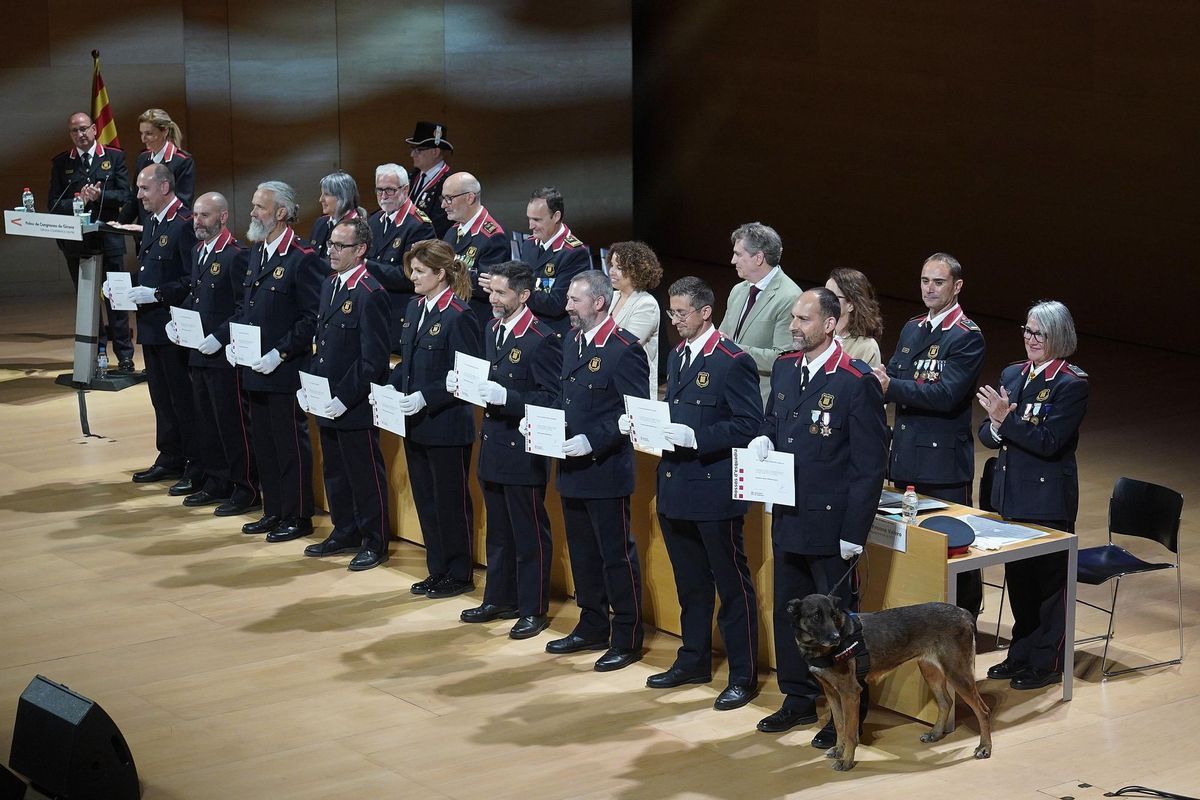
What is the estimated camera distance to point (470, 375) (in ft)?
22.2

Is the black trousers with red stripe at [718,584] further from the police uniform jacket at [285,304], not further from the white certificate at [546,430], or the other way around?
the police uniform jacket at [285,304]

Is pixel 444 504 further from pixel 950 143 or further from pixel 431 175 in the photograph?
pixel 950 143

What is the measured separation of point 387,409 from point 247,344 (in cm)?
113

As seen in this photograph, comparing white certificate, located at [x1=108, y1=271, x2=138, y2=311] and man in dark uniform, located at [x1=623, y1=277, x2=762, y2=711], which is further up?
white certificate, located at [x1=108, y1=271, x2=138, y2=311]

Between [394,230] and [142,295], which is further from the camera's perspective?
[394,230]

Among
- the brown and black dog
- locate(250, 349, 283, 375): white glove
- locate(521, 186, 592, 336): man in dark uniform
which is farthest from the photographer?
locate(521, 186, 592, 336): man in dark uniform

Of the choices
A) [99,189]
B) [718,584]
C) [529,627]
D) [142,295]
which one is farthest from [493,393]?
[99,189]

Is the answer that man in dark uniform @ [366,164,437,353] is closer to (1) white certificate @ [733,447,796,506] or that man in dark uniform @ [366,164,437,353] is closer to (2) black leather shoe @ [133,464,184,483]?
(2) black leather shoe @ [133,464,184,483]

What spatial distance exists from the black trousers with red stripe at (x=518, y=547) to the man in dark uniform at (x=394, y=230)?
2454 millimetres

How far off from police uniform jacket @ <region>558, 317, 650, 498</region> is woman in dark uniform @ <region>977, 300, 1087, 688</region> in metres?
1.36

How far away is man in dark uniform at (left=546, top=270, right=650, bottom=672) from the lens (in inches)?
249

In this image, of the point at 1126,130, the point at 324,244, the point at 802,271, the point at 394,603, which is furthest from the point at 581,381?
the point at 802,271

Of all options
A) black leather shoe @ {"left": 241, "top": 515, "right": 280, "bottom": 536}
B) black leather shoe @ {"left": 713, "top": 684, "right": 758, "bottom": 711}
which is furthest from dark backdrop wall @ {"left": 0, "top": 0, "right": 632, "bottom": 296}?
black leather shoe @ {"left": 713, "top": 684, "right": 758, "bottom": 711}

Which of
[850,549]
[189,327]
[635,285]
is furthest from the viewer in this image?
[189,327]
